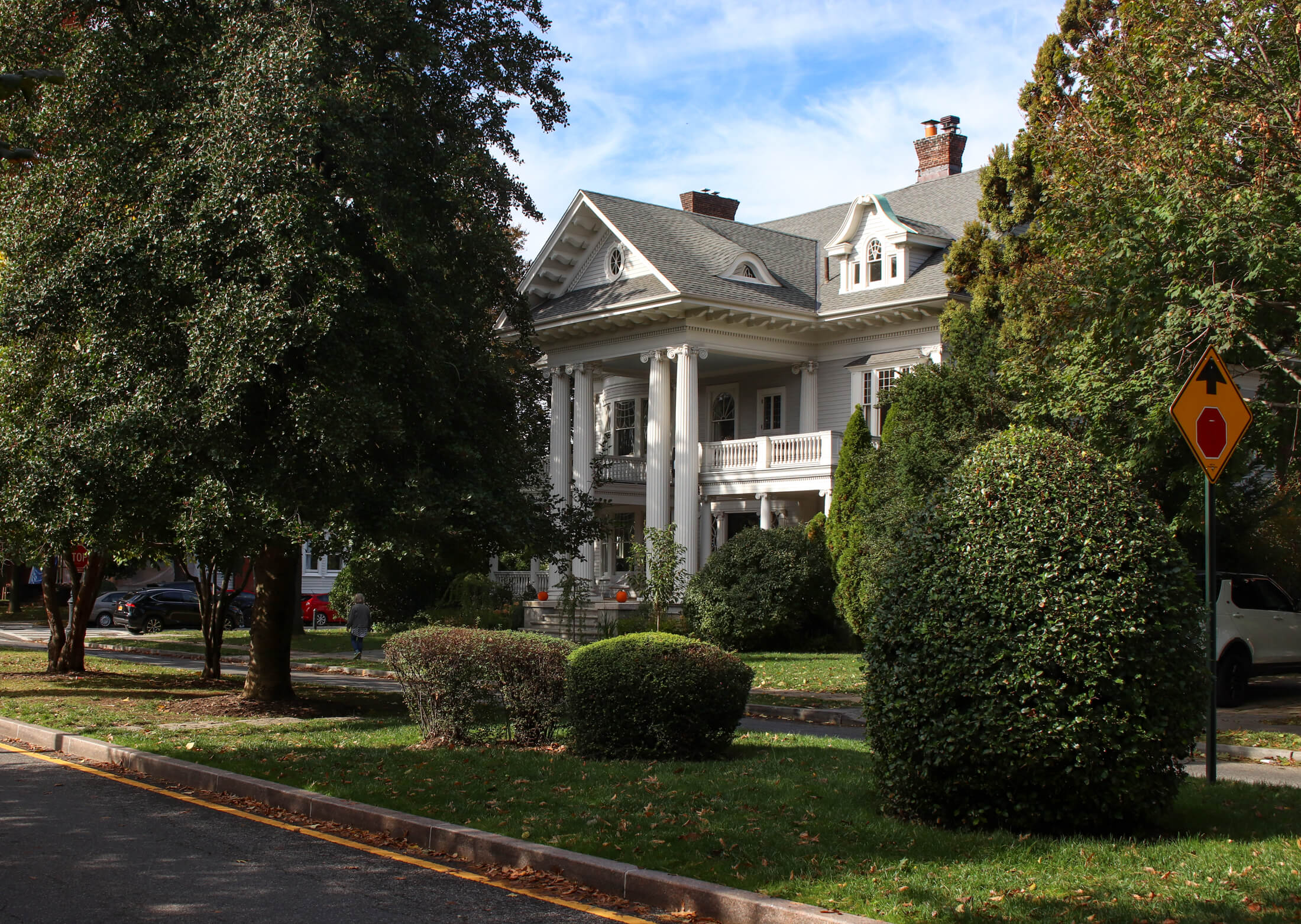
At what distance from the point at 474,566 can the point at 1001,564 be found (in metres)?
9.89

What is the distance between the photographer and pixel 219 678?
65.3ft

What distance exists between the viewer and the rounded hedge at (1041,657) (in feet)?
23.0

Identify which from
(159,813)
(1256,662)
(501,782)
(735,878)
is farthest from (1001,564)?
(1256,662)

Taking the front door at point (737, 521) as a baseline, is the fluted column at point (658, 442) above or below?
above

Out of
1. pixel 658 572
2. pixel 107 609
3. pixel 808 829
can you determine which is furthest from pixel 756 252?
pixel 808 829

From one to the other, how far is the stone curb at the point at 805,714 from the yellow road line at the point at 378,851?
7.74 m

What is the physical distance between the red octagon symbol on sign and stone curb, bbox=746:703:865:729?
22.9 feet

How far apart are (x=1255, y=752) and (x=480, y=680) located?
8125mm

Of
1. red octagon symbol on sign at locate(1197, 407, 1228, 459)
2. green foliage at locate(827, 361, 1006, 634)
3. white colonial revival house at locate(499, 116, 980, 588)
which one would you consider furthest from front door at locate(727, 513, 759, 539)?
red octagon symbol on sign at locate(1197, 407, 1228, 459)

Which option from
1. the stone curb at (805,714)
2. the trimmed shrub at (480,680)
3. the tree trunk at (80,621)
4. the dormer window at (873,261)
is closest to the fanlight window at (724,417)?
the dormer window at (873,261)

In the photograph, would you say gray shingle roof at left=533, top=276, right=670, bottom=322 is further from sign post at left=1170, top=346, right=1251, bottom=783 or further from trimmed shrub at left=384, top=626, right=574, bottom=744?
sign post at left=1170, top=346, right=1251, bottom=783

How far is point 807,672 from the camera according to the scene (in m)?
21.6

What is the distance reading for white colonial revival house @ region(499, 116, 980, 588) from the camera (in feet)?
98.0

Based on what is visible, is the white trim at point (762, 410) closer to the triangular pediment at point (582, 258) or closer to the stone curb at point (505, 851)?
the triangular pediment at point (582, 258)
